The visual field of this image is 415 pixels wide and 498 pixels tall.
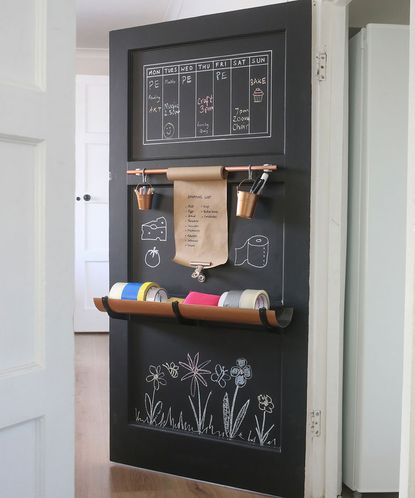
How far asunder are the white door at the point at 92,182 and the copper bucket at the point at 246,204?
3575mm

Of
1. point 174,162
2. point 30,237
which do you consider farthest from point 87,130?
point 30,237

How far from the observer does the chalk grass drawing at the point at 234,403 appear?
280 centimetres

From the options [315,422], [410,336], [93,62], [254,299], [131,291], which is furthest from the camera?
[93,62]

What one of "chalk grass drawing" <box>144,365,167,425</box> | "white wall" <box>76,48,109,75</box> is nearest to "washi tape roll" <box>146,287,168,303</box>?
"chalk grass drawing" <box>144,365,167,425</box>

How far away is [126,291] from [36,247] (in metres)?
1.37

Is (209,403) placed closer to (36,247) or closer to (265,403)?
(265,403)

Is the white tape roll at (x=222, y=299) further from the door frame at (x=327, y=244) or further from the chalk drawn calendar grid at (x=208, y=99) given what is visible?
the chalk drawn calendar grid at (x=208, y=99)

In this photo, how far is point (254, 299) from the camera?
260 cm

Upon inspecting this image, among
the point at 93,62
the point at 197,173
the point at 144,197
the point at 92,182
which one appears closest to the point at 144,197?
the point at 144,197

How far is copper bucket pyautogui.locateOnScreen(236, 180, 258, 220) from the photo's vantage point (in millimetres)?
2609

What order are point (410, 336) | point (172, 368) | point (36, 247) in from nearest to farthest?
point (36, 247) < point (410, 336) < point (172, 368)

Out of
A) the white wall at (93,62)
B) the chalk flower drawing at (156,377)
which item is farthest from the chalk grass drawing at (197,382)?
the white wall at (93,62)

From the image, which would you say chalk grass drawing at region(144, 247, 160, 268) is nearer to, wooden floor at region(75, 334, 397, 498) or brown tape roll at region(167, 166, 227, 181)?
brown tape roll at region(167, 166, 227, 181)

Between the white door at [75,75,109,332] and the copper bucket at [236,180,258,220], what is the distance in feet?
11.7
